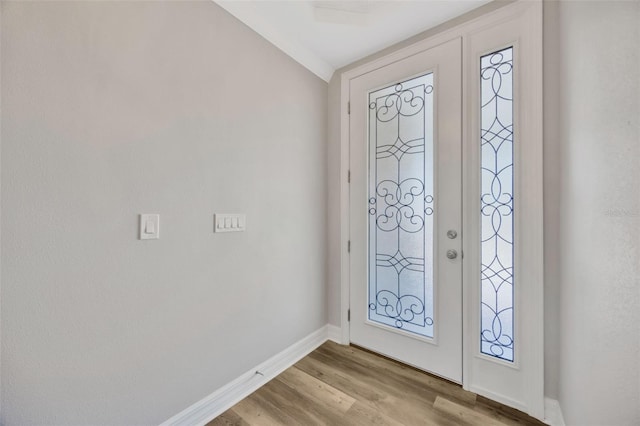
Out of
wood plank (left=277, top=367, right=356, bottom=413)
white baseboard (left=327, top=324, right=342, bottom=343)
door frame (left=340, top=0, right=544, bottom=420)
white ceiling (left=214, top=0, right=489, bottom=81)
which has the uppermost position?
white ceiling (left=214, top=0, right=489, bottom=81)

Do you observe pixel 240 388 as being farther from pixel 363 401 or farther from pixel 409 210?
pixel 409 210

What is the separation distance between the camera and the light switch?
119cm

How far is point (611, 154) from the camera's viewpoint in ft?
2.53

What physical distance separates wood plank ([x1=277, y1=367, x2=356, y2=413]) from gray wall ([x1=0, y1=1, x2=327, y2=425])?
22 cm

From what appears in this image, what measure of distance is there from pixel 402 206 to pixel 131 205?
5.79 feet

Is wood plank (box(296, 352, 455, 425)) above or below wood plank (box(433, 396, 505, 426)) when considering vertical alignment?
below

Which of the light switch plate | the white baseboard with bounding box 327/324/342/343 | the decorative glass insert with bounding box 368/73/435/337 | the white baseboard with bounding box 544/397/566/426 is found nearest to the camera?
the white baseboard with bounding box 544/397/566/426

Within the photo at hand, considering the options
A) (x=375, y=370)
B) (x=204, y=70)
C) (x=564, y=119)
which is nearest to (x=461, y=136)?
(x=564, y=119)

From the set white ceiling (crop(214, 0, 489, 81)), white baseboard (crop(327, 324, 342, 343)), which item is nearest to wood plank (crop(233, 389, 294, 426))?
white baseboard (crop(327, 324, 342, 343))

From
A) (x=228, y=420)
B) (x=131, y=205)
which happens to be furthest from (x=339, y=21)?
(x=228, y=420)

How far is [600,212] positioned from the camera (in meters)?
0.85

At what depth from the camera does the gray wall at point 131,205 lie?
92 centimetres

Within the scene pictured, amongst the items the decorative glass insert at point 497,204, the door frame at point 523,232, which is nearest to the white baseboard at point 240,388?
the door frame at point 523,232

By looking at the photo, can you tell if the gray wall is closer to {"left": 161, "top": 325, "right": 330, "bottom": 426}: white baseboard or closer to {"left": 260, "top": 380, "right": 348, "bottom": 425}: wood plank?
{"left": 161, "top": 325, "right": 330, "bottom": 426}: white baseboard
